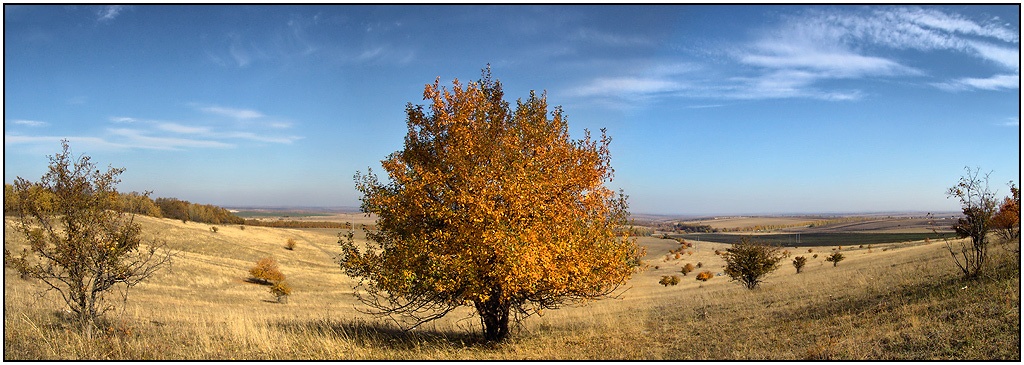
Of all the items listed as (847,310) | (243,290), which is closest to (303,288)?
(243,290)

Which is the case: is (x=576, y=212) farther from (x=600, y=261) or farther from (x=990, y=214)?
(x=990, y=214)

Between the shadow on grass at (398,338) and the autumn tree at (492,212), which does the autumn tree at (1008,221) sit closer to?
the autumn tree at (492,212)

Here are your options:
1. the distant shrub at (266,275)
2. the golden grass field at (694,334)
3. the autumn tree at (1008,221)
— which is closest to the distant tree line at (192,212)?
the distant shrub at (266,275)

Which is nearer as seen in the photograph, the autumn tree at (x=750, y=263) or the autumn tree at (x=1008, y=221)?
the autumn tree at (x=1008, y=221)

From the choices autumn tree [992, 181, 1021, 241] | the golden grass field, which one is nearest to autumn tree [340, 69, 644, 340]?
the golden grass field

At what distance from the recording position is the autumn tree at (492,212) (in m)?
9.91

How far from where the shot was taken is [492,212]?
9672mm

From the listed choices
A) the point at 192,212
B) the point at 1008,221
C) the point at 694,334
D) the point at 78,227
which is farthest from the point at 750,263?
the point at 192,212

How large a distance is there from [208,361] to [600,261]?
874 cm

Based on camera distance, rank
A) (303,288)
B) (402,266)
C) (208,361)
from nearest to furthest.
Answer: (208,361), (402,266), (303,288)

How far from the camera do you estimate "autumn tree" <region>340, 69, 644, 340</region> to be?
991cm

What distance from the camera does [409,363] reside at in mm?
9766

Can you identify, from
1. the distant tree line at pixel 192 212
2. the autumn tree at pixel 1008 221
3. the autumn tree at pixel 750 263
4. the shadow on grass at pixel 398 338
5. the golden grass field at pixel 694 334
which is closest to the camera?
the golden grass field at pixel 694 334

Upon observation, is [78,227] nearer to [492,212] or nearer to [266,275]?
[492,212]
